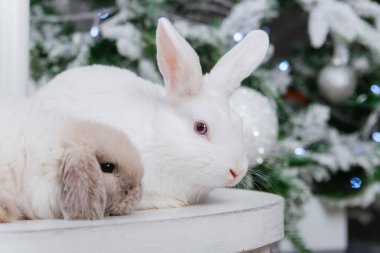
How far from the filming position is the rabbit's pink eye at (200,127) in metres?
0.60

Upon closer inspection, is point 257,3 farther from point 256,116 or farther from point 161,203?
point 161,203

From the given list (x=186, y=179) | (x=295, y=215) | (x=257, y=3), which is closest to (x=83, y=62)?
(x=257, y=3)

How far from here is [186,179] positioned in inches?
23.7

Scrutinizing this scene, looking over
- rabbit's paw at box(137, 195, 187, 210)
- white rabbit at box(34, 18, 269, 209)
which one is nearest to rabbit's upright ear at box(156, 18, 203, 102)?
white rabbit at box(34, 18, 269, 209)

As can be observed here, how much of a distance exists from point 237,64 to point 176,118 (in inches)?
3.5

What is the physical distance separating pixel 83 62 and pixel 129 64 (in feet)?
0.50

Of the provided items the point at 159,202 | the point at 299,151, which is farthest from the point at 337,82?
the point at 159,202

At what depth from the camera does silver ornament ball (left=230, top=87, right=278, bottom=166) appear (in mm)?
1059

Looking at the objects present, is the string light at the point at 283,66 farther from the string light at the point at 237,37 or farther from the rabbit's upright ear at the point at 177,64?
the rabbit's upright ear at the point at 177,64

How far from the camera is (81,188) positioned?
452mm

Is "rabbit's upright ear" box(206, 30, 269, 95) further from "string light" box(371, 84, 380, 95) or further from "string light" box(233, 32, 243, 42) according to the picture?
"string light" box(371, 84, 380, 95)

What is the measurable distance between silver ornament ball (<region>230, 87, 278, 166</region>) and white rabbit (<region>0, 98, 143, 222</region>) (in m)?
0.55

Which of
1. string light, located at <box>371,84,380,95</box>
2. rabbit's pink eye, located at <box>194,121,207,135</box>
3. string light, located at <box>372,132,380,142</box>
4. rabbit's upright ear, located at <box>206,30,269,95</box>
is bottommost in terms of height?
string light, located at <box>372,132,380,142</box>

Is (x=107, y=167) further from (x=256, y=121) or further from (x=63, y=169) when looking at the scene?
(x=256, y=121)
